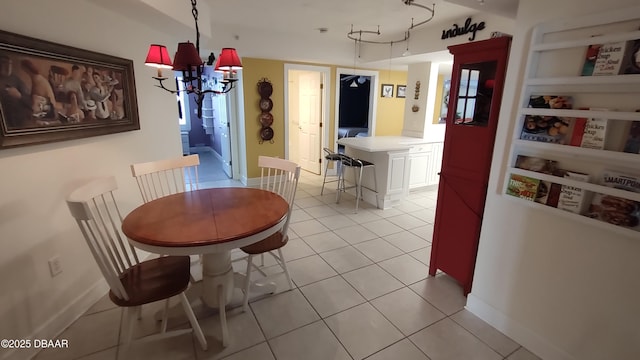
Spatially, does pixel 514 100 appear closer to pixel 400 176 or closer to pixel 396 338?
pixel 396 338

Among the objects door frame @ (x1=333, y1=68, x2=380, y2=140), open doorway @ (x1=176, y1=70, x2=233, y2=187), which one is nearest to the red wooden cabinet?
door frame @ (x1=333, y1=68, x2=380, y2=140)

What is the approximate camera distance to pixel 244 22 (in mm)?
3971

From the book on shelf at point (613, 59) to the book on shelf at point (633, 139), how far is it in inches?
9.5

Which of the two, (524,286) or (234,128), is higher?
(234,128)

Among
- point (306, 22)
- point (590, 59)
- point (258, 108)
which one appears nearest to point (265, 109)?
point (258, 108)

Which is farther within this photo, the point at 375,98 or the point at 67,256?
the point at 375,98

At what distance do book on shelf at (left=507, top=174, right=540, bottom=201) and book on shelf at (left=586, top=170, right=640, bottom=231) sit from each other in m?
0.26

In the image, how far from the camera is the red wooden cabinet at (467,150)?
6.49ft

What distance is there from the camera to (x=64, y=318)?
189 cm

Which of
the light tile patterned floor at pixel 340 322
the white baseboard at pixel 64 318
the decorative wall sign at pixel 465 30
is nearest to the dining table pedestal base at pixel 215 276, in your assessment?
the light tile patterned floor at pixel 340 322

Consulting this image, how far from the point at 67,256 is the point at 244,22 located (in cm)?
343

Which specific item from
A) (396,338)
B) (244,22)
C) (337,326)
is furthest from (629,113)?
(244,22)

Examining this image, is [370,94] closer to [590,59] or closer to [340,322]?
[590,59]

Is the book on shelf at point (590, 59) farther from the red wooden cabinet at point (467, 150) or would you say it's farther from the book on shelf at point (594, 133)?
the red wooden cabinet at point (467, 150)
